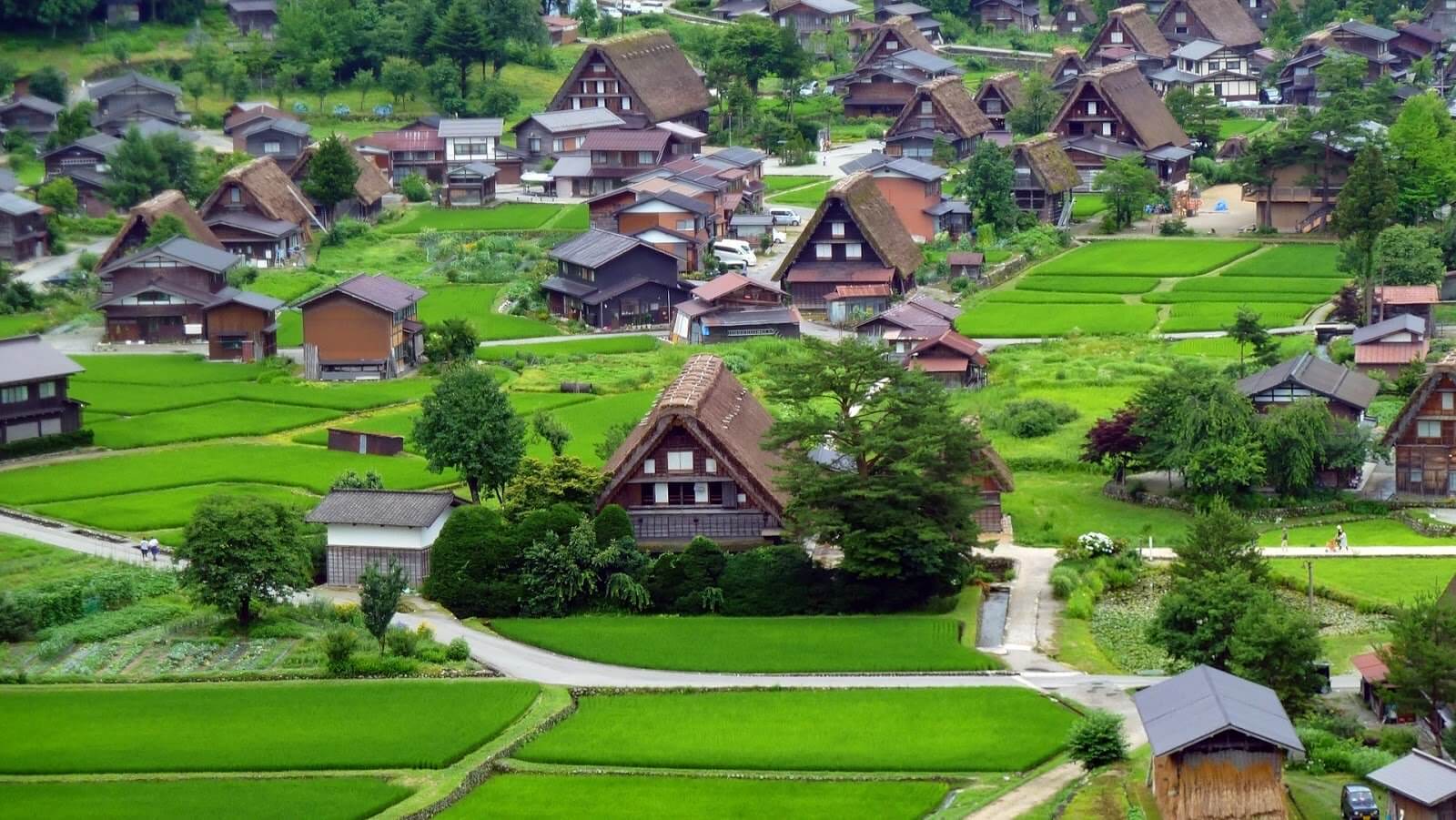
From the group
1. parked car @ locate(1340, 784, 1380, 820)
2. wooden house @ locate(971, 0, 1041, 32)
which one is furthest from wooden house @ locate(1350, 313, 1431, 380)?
wooden house @ locate(971, 0, 1041, 32)

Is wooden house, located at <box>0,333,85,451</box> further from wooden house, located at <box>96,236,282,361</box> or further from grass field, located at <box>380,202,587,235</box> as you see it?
grass field, located at <box>380,202,587,235</box>

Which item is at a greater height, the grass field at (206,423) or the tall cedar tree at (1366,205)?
the tall cedar tree at (1366,205)

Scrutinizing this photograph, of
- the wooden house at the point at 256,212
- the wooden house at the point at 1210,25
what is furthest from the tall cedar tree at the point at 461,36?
the wooden house at the point at 1210,25

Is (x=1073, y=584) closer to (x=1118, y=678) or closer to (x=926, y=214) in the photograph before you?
(x=1118, y=678)

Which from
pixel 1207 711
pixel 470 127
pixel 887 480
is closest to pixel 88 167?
pixel 470 127

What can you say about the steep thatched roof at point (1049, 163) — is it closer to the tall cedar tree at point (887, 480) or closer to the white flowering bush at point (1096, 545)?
the white flowering bush at point (1096, 545)

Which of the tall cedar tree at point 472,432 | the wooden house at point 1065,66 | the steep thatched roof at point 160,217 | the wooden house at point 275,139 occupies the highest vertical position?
the wooden house at point 1065,66
